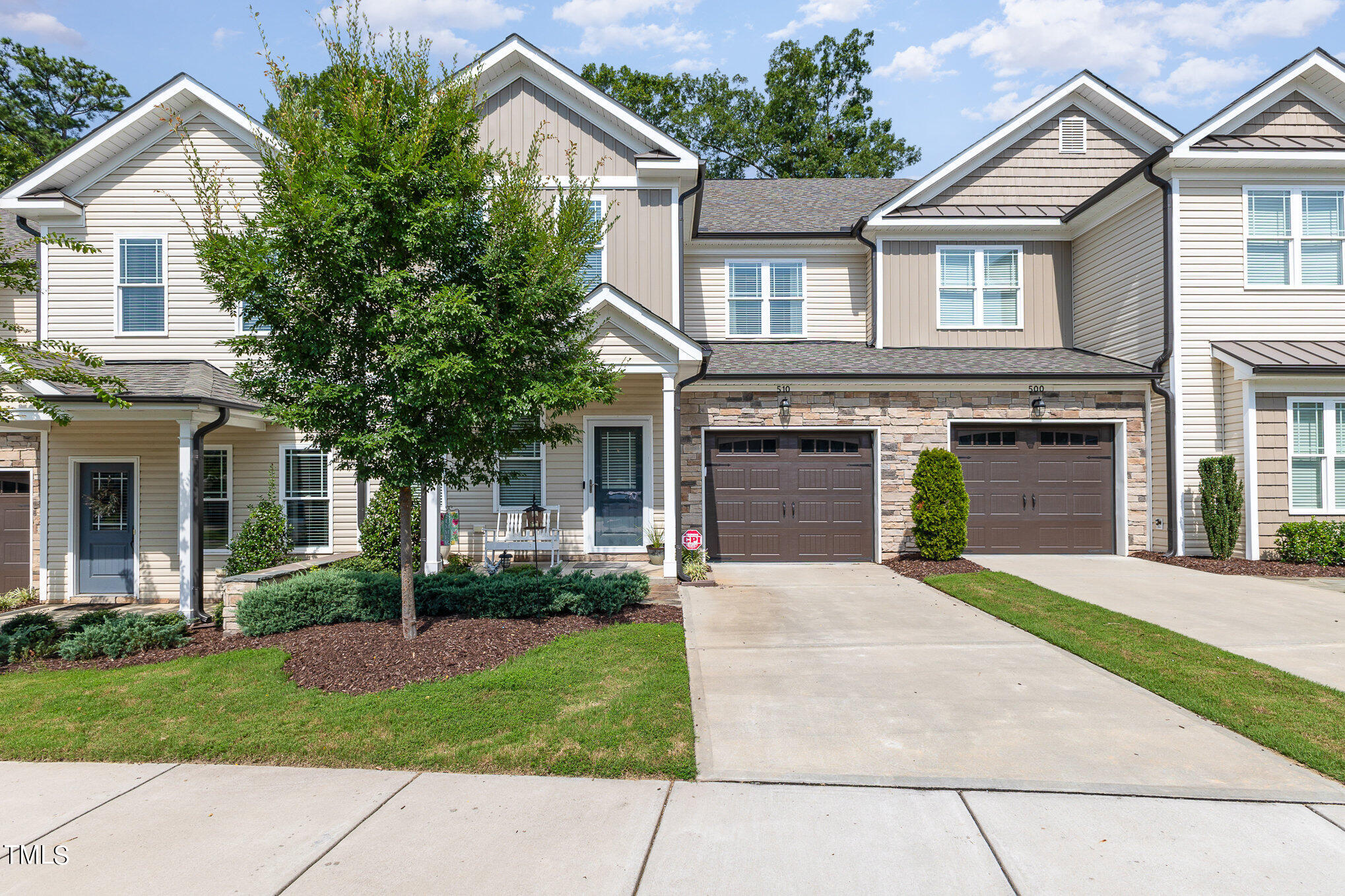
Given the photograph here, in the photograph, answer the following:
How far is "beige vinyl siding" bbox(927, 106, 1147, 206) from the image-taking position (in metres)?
14.1

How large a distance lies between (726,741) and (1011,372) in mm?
9445

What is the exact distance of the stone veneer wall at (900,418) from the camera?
12.2 m

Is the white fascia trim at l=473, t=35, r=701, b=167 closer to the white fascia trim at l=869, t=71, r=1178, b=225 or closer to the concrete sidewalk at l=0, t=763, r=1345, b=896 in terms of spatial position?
the white fascia trim at l=869, t=71, r=1178, b=225

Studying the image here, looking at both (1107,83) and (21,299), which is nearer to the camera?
(21,299)

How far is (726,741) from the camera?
15.2 ft

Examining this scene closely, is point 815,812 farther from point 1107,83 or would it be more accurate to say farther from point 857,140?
point 857,140

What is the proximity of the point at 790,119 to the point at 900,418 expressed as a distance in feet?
78.2

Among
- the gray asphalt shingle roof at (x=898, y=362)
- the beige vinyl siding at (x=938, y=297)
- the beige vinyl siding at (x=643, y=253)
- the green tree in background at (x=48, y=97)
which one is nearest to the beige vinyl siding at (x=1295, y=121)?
the beige vinyl siding at (x=938, y=297)

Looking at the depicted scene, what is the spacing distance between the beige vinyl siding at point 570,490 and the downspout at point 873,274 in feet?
15.1

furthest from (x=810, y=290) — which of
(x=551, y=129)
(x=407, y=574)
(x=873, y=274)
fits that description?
(x=407, y=574)

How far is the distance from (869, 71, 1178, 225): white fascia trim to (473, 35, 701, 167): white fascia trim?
414 centimetres

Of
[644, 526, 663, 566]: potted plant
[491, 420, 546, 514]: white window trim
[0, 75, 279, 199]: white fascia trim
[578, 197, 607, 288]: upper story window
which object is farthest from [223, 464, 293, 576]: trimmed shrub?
[578, 197, 607, 288]: upper story window

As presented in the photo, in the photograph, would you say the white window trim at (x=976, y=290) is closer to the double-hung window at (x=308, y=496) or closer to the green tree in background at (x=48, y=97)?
the double-hung window at (x=308, y=496)

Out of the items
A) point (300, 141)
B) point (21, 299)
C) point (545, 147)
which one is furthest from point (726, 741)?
point (21, 299)
